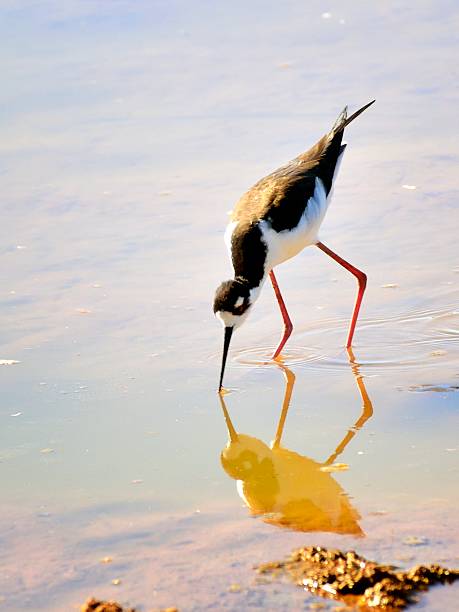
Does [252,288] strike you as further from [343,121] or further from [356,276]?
[343,121]

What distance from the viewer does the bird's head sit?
627cm

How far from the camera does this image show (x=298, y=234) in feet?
22.7

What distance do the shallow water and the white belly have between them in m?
0.45

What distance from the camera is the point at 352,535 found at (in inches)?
171

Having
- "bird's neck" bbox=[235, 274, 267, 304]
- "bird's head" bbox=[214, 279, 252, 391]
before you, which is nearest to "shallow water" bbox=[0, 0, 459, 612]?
"bird's head" bbox=[214, 279, 252, 391]

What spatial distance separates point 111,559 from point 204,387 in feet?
6.16

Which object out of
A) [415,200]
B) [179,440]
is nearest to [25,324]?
[179,440]

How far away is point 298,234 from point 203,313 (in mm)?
800

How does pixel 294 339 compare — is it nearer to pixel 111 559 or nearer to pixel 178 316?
pixel 178 316

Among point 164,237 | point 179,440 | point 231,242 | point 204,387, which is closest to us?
point 179,440

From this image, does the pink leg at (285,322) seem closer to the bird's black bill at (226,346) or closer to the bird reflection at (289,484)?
the bird's black bill at (226,346)

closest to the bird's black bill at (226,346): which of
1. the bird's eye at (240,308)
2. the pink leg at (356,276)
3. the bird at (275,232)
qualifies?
the bird at (275,232)

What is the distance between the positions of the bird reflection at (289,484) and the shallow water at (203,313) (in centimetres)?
2

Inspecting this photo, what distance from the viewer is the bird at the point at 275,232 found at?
250 inches
